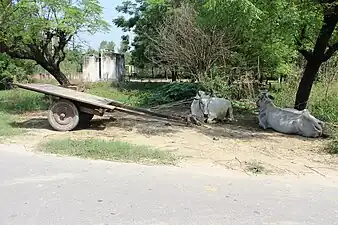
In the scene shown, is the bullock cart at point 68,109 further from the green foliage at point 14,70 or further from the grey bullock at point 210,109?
the green foliage at point 14,70

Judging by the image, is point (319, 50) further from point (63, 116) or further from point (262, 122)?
point (63, 116)

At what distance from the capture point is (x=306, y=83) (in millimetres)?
11664

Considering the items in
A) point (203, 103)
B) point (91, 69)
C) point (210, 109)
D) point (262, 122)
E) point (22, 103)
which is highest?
point (91, 69)

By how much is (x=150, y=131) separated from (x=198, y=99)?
2411 millimetres

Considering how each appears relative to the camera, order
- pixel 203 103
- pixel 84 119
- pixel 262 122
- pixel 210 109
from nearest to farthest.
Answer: pixel 84 119 < pixel 262 122 < pixel 210 109 < pixel 203 103

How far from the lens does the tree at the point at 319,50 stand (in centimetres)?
1036

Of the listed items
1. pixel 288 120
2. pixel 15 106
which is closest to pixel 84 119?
pixel 15 106

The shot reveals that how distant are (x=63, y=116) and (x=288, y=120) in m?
5.54

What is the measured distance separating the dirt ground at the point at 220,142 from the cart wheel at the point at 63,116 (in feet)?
0.71

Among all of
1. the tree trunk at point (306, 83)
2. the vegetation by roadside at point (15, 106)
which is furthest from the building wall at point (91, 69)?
the tree trunk at point (306, 83)

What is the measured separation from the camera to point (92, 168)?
20.8ft

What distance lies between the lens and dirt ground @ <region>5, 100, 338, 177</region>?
6781 millimetres

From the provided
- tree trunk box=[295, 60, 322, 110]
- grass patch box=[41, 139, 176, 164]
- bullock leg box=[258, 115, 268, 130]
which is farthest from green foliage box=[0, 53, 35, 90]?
grass patch box=[41, 139, 176, 164]

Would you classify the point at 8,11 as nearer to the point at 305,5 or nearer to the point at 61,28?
the point at 61,28
